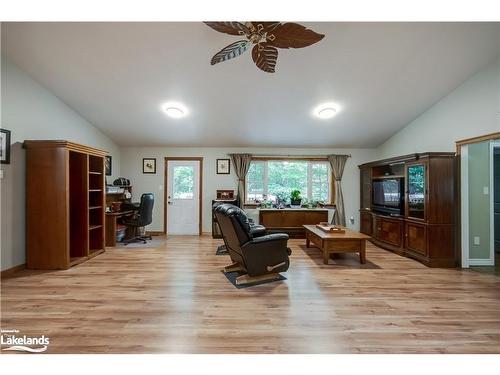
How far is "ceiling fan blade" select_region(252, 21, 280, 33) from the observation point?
192 centimetres

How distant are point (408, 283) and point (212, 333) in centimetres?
260

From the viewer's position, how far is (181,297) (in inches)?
107

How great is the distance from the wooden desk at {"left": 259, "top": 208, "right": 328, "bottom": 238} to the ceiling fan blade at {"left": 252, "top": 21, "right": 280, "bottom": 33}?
14.6ft

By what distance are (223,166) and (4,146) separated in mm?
4122

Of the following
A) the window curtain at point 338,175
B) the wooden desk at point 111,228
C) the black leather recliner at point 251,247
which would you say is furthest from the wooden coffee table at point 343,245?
the wooden desk at point 111,228

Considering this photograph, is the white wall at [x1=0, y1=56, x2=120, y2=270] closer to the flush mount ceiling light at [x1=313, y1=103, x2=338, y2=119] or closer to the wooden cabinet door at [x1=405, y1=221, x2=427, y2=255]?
the flush mount ceiling light at [x1=313, y1=103, x2=338, y2=119]

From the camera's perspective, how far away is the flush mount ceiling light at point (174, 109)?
4512 mm

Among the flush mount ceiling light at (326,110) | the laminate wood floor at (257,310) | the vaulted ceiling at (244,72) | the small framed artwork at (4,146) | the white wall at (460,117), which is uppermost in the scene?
the vaulted ceiling at (244,72)

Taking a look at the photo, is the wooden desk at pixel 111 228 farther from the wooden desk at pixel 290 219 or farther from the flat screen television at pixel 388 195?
the flat screen television at pixel 388 195

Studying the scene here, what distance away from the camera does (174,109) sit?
4.53 meters

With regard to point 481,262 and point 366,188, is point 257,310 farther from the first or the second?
point 366,188

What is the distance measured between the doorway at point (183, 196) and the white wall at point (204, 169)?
134mm
